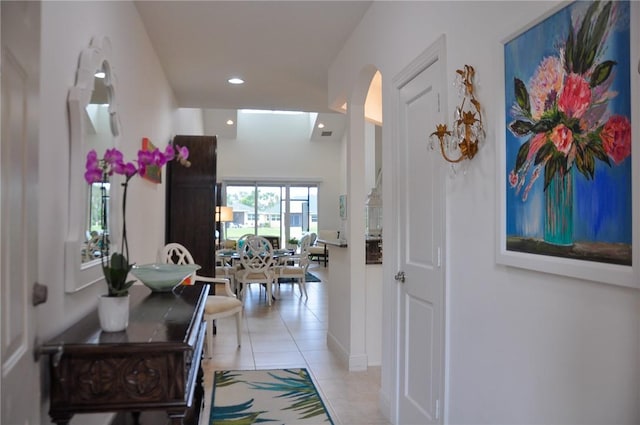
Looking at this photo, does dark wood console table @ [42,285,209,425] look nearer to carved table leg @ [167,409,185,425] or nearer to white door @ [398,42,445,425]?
carved table leg @ [167,409,185,425]

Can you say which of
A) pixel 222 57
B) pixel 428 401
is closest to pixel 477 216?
pixel 428 401

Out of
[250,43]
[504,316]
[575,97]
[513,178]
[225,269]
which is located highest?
[250,43]

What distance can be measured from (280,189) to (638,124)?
12.2 m

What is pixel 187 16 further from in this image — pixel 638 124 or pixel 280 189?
pixel 280 189

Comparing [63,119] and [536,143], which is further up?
[63,119]

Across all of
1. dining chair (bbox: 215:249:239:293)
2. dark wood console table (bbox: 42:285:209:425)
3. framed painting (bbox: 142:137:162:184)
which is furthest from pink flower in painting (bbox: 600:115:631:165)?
dining chair (bbox: 215:249:239:293)

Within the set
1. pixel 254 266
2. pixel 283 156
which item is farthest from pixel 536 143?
pixel 283 156

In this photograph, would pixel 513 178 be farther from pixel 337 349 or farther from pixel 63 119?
pixel 337 349

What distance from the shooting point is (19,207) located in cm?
128

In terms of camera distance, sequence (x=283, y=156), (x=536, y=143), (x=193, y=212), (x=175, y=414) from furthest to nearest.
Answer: (x=283, y=156), (x=193, y=212), (x=175, y=414), (x=536, y=143)

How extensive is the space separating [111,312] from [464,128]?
1.59 m

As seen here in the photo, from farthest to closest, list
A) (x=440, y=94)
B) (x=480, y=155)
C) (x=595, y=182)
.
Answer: (x=440, y=94) → (x=480, y=155) → (x=595, y=182)

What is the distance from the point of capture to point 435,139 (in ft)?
7.65

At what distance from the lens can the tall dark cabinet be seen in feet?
17.2
